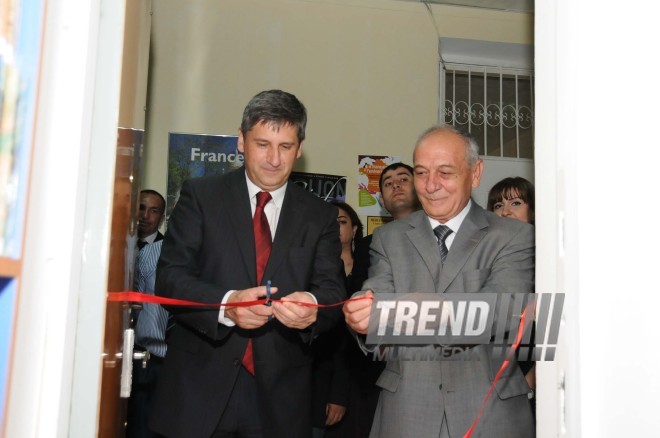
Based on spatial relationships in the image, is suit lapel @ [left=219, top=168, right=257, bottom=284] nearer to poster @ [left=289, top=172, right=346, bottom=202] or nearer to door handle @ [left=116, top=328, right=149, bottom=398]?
door handle @ [left=116, top=328, right=149, bottom=398]

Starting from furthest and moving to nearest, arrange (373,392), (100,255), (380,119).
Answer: (380,119)
(373,392)
(100,255)

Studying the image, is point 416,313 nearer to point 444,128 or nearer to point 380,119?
point 444,128

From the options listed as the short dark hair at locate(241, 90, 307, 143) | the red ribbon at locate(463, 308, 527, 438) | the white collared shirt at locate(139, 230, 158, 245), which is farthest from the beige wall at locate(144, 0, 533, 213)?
the red ribbon at locate(463, 308, 527, 438)

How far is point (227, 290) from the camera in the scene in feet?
8.09

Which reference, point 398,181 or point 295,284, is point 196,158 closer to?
point 398,181

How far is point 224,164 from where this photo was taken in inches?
235

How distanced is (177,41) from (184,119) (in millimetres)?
701

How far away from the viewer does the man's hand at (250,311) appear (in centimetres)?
233

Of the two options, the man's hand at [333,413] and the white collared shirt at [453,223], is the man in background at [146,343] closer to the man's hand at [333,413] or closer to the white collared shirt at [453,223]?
the man's hand at [333,413]

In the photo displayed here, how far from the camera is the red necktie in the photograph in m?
2.57

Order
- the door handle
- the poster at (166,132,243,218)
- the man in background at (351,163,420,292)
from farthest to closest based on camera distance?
the poster at (166,132,243,218)
the man in background at (351,163,420,292)
the door handle

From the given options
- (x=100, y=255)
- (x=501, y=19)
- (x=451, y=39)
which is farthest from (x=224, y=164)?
(x=100, y=255)

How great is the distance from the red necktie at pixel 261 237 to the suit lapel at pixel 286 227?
5 centimetres

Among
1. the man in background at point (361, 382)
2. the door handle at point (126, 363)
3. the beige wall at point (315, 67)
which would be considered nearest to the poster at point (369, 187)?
the beige wall at point (315, 67)
